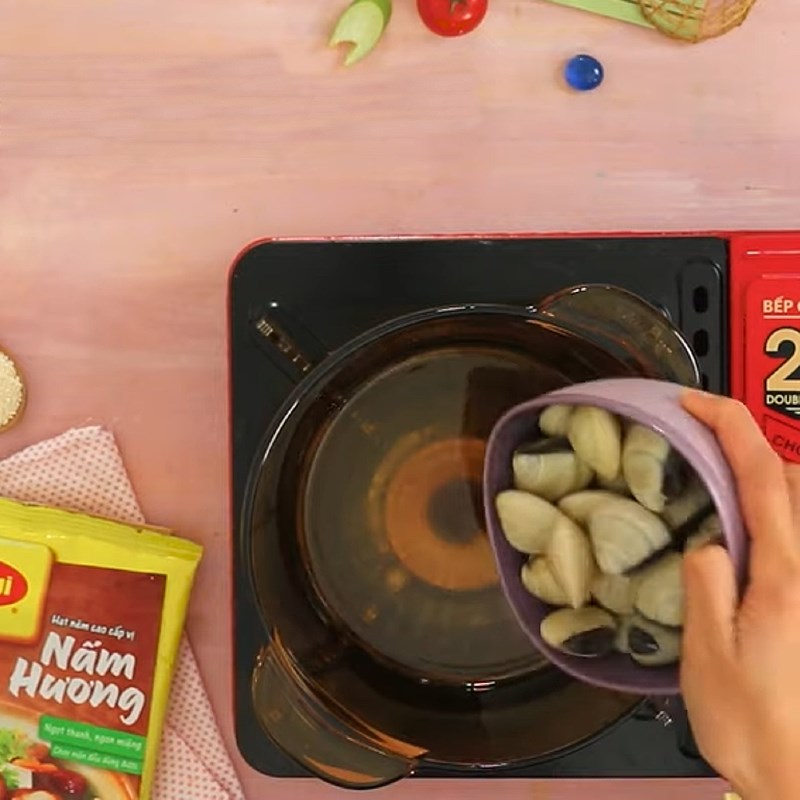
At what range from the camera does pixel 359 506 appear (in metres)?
0.66

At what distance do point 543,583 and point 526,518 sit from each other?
30mm

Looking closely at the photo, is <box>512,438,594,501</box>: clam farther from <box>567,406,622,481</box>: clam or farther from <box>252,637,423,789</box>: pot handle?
<box>252,637,423,789</box>: pot handle

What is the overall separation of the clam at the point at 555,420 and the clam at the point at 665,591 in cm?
7

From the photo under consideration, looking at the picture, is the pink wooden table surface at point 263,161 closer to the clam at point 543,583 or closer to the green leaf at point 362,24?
the green leaf at point 362,24

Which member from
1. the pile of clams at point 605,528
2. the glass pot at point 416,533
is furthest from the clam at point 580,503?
the glass pot at point 416,533

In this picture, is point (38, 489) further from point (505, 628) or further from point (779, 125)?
point (779, 125)

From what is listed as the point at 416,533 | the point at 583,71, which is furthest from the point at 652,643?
the point at 583,71

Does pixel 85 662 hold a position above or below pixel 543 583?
below

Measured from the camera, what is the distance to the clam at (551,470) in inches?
20.9

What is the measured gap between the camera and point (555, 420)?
0.54 metres

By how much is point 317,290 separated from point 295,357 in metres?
0.04

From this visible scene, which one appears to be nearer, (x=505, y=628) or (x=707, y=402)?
(x=707, y=402)

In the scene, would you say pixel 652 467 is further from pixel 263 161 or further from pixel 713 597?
pixel 263 161

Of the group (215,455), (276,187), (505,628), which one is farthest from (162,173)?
(505,628)
